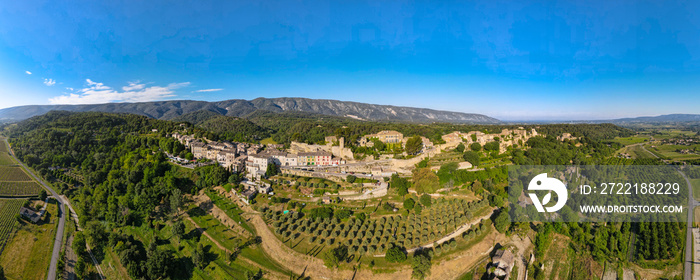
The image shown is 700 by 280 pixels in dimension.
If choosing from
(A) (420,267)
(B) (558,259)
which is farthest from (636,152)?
(A) (420,267)

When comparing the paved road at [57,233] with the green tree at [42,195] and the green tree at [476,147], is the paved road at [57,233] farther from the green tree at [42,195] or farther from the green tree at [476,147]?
the green tree at [476,147]

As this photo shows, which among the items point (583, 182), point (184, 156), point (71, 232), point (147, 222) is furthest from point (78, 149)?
point (583, 182)

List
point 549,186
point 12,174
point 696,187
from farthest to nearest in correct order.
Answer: point 12,174 → point 696,187 → point 549,186

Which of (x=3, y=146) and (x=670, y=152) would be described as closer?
(x=670, y=152)

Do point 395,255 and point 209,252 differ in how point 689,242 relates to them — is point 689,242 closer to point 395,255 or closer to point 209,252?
point 395,255

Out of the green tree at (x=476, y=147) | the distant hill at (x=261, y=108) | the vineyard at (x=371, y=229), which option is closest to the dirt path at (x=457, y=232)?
the vineyard at (x=371, y=229)

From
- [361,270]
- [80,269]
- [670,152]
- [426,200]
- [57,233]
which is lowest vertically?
[80,269]

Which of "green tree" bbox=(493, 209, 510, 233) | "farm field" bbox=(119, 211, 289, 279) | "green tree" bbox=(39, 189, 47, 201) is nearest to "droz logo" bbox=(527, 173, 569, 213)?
"green tree" bbox=(493, 209, 510, 233)
